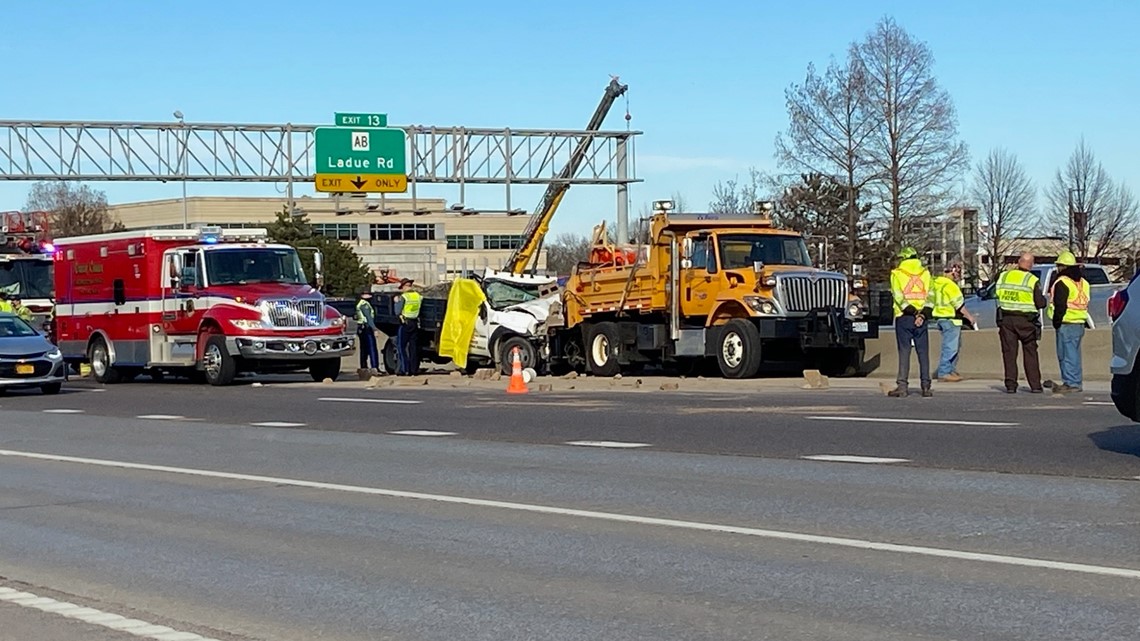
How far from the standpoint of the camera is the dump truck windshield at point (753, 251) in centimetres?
2608

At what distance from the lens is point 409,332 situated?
3206cm

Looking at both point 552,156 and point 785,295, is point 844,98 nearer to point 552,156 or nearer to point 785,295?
point 552,156

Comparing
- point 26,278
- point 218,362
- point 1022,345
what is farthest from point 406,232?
point 1022,345

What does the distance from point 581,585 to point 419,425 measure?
33.0 feet

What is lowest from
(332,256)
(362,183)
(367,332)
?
(367,332)

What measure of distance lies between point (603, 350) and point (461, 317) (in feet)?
11.4

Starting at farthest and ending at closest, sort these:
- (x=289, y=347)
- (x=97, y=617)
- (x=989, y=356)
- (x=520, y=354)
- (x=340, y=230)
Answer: (x=340, y=230)
(x=520, y=354)
(x=289, y=347)
(x=989, y=356)
(x=97, y=617)

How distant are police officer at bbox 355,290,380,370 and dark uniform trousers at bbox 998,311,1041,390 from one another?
51.7 ft

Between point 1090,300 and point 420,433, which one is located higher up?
point 1090,300

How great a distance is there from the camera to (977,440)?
1404 cm

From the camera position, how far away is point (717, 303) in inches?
1017

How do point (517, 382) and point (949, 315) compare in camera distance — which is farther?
point (517, 382)

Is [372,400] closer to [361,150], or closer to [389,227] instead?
[361,150]

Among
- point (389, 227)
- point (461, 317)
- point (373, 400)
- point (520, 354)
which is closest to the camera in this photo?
point (373, 400)
